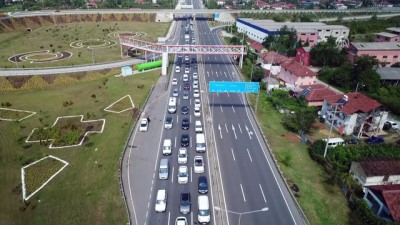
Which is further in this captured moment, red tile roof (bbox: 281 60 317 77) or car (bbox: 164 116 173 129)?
red tile roof (bbox: 281 60 317 77)

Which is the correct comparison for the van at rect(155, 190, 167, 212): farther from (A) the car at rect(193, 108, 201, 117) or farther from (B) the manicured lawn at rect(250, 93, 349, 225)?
(A) the car at rect(193, 108, 201, 117)

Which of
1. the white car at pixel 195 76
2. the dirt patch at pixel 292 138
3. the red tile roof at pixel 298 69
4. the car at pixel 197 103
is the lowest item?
the dirt patch at pixel 292 138

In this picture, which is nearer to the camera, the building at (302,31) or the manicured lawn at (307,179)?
the manicured lawn at (307,179)

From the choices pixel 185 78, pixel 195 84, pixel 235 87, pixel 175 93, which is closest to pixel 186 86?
pixel 195 84

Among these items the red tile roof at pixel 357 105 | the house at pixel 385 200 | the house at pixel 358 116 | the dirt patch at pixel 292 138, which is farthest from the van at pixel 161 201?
the red tile roof at pixel 357 105

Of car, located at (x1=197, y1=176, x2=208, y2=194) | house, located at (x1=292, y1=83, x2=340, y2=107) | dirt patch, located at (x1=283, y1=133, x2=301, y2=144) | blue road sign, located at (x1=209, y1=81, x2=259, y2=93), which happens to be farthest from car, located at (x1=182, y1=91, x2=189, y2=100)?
car, located at (x1=197, y1=176, x2=208, y2=194)

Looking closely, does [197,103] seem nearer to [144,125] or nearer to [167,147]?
[144,125]

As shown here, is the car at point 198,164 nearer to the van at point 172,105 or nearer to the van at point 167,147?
the van at point 167,147

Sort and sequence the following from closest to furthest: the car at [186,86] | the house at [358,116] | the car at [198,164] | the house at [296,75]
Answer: the car at [198,164] < the house at [358,116] < the car at [186,86] < the house at [296,75]
